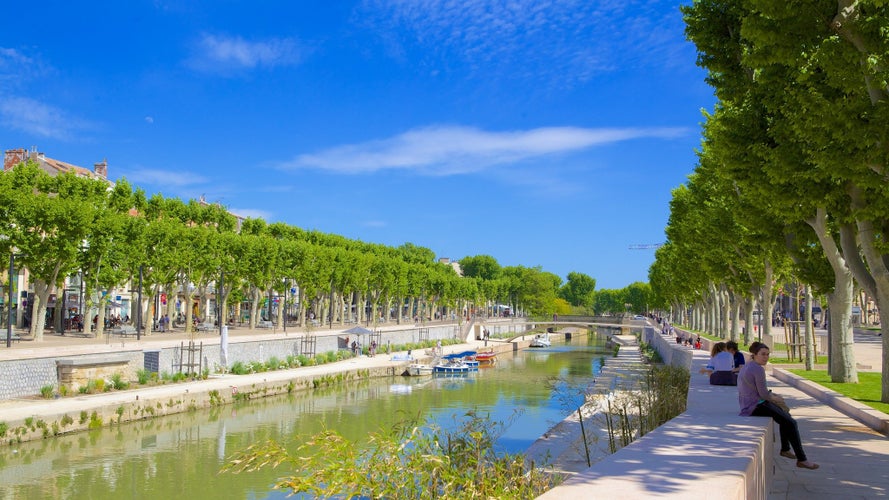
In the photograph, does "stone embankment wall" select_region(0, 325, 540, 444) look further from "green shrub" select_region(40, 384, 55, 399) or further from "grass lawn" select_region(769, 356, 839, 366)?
"grass lawn" select_region(769, 356, 839, 366)

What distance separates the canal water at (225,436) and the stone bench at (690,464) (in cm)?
344

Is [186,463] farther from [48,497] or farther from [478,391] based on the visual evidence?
[478,391]

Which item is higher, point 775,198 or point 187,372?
point 775,198

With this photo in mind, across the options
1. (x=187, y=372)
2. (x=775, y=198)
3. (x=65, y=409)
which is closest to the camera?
(x=775, y=198)

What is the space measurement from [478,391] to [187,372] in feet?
45.1

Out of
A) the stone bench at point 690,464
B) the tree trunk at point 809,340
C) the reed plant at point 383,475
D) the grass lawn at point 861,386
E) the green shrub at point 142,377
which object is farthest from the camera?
the green shrub at point 142,377

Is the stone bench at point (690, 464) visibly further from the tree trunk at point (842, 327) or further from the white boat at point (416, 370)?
the white boat at point (416, 370)

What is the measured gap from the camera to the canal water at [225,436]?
15.7 meters

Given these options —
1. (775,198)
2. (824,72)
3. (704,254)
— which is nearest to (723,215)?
(704,254)

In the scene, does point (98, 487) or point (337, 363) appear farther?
point (337, 363)

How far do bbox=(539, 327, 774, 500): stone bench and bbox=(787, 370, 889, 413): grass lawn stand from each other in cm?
640

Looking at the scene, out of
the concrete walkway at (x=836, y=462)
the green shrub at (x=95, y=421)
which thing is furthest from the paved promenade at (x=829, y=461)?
the green shrub at (x=95, y=421)

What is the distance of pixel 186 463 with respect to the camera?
1836cm

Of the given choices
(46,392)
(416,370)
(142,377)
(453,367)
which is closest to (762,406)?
(46,392)
